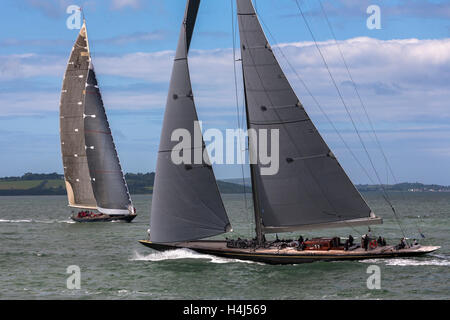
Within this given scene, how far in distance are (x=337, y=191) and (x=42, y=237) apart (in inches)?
1513

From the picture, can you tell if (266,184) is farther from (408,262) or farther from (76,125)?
(76,125)

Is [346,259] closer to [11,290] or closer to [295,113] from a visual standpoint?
[295,113]

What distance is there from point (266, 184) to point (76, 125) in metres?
46.0

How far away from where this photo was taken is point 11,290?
3625 centimetres

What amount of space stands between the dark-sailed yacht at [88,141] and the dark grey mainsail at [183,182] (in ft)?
129

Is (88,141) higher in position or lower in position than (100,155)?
higher

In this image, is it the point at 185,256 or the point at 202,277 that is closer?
the point at 202,277

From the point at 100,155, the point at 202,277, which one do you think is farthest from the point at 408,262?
the point at 100,155

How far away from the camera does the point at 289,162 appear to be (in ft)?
130

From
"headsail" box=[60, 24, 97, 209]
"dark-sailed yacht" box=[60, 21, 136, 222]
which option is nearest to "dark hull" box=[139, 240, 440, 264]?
"dark-sailed yacht" box=[60, 21, 136, 222]

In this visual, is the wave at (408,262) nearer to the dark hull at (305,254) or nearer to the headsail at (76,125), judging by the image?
the dark hull at (305,254)

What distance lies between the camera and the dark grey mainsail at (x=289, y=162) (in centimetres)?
3919

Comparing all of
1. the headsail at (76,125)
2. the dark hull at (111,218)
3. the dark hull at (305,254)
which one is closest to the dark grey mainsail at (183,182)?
the dark hull at (305,254)
